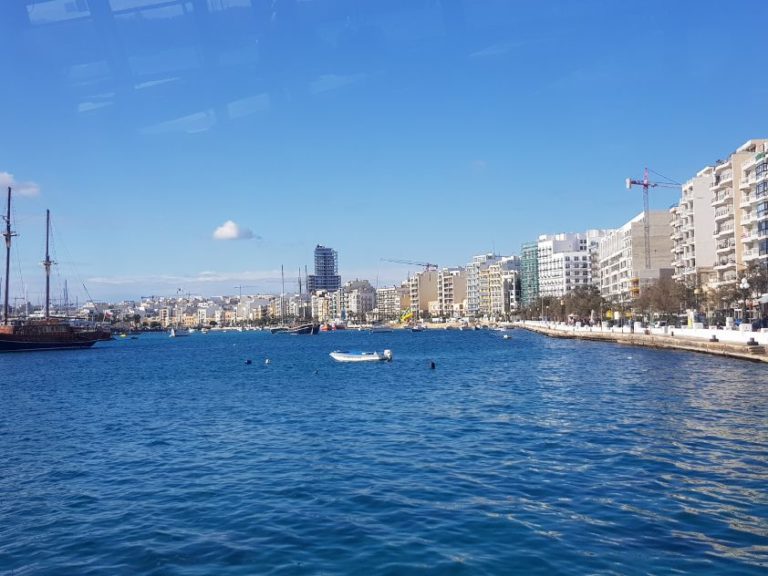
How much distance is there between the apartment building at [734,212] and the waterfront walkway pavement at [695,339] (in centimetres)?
1343

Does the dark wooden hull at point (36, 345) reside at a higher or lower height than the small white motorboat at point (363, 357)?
higher

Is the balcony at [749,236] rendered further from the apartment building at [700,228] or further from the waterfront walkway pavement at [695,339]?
the waterfront walkway pavement at [695,339]

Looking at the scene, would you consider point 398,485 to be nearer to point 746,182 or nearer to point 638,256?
point 746,182

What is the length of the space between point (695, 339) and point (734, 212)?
2964 centimetres

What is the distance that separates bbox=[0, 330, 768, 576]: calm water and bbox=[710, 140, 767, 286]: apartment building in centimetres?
5172

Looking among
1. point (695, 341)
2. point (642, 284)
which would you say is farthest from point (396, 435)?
point (642, 284)

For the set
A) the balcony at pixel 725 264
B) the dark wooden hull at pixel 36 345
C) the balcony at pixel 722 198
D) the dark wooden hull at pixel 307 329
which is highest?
the balcony at pixel 722 198

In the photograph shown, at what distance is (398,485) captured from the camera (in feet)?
51.7

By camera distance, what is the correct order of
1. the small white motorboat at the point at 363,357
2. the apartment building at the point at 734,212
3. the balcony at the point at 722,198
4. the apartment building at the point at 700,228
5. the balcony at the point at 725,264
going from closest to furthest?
1. the small white motorboat at the point at 363,357
2. the apartment building at the point at 734,212
3. the balcony at the point at 725,264
4. the balcony at the point at 722,198
5. the apartment building at the point at 700,228

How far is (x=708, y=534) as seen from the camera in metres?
11.8

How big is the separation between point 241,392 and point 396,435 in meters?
18.9

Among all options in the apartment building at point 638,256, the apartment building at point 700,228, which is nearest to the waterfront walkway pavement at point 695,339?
the apartment building at point 700,228

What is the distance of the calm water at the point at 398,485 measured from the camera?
1132cm

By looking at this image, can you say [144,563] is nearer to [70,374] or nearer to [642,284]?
[70,374]
